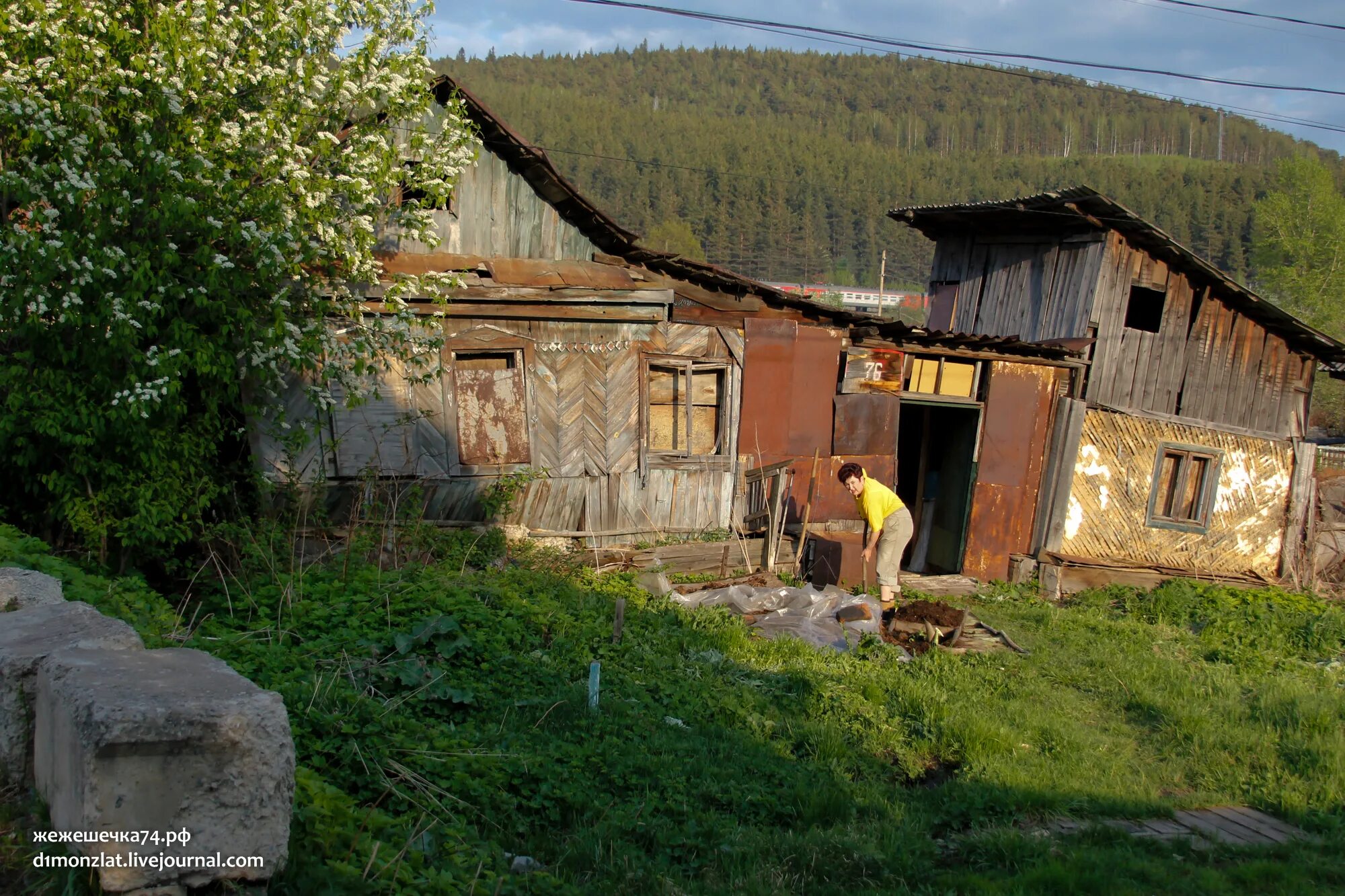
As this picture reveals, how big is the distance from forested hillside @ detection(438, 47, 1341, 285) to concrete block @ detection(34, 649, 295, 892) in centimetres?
4074

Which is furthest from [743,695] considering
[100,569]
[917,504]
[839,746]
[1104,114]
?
[1104,114]

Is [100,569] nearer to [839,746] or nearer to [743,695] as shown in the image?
[743,695]

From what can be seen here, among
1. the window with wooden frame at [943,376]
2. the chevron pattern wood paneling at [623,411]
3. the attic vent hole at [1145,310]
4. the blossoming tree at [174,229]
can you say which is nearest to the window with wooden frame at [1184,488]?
the attic vent hole at [1145,310]

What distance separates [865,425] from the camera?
12984 millimetres

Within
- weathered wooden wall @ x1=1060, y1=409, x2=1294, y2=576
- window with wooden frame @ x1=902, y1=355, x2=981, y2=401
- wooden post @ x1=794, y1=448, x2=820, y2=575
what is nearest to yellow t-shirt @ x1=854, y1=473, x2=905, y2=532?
wooden post @ x1=794, y1=448, x2=820, y2=575

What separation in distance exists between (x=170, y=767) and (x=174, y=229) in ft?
23.0

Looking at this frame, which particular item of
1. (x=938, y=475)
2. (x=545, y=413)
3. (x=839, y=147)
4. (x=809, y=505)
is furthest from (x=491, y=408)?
(x=839, y=147)

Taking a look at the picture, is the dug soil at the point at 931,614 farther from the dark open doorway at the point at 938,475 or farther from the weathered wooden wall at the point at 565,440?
the dark open doorway at the point at 938,475

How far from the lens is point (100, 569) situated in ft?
28.1

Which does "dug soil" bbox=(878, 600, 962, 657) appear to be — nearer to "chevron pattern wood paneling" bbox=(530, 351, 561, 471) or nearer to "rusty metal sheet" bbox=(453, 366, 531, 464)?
"chevron pattern wood paneling" bbox=(530, 351, 561, 471)

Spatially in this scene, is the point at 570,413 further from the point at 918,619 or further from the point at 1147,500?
the point at 1147,500

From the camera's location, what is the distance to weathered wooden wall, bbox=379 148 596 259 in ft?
36.4

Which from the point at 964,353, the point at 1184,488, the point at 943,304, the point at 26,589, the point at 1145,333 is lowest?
the point at 1184,488

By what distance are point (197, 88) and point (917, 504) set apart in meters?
11.4
